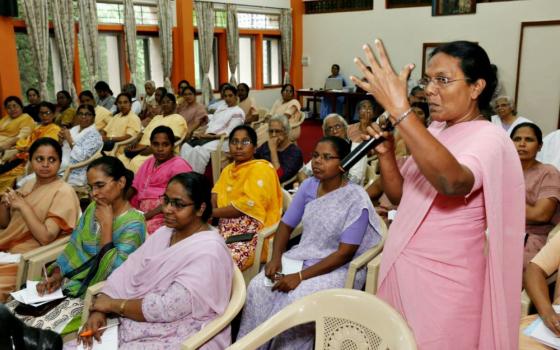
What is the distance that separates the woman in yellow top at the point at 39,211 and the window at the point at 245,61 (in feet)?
26.5

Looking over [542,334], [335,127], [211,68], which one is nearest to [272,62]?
[211,68]

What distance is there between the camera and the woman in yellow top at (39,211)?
2562 mm

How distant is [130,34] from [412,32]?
5.38 m

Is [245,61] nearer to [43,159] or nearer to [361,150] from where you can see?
[43,159]

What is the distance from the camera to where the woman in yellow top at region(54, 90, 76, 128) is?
612 cm

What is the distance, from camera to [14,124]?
5.80 metres

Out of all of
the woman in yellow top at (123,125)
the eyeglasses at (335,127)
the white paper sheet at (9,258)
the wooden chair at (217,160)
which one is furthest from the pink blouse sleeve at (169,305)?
the woman in yellow top at (123,125)

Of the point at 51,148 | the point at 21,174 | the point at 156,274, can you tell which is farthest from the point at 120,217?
the point at 21,174

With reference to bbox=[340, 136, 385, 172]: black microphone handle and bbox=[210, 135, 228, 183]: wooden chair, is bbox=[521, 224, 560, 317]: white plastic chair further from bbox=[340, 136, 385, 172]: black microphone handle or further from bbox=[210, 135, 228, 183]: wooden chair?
bbox=[210, 135, 228, 183]: wooden chair

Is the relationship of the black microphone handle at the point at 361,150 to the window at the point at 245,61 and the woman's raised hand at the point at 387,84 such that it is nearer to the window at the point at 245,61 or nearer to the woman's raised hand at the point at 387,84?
→ the woman's raised hand at the point at 387,84

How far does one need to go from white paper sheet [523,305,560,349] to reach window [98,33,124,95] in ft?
25.9

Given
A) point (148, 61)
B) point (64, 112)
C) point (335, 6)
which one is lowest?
point (64, 112)

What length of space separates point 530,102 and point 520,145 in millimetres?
6402

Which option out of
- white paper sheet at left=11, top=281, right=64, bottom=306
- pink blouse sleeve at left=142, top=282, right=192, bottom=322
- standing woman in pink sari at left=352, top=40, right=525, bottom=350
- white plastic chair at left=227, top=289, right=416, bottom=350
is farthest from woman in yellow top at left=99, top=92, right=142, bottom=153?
standing woman in pink sari at left=352, top=40, right=525, bottom=350
